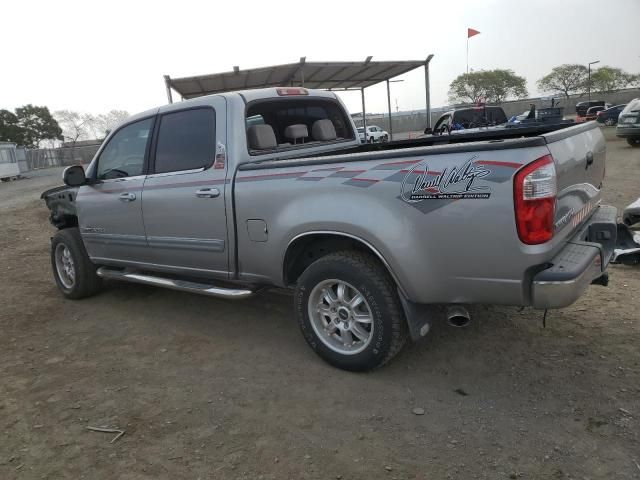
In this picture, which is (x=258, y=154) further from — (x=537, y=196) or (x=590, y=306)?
(x=590, y=306)

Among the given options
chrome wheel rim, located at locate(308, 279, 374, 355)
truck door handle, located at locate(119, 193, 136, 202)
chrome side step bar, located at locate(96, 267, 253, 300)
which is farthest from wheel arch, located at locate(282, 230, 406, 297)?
truck door handle, located at locate(119, 193, 136, 202)

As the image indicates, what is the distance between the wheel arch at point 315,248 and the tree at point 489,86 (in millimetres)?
91917

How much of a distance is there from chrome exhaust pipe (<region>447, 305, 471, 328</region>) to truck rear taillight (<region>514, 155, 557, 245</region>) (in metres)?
0.60

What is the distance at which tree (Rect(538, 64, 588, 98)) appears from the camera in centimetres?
8944

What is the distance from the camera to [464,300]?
2.83 metres

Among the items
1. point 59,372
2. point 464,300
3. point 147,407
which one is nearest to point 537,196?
point 464,300

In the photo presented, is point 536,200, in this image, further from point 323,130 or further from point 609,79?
point 609,79

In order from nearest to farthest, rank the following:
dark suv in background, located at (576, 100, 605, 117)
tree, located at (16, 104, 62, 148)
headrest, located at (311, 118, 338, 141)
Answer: headrest, located at (311, 118, 338, 141)
dark suv in background, located at (576, 100, 605, 117)
tree, located at (16, 104, 62, 148)

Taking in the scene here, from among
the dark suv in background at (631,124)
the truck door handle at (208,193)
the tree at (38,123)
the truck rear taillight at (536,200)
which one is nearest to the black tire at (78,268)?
the truck door handle at (208,193)

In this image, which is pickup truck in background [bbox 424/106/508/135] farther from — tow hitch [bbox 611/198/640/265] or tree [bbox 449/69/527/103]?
tree [bbox 449/69/527/103]

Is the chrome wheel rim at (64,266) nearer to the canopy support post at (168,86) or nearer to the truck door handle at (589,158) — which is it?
the truck door handle at (589,158)

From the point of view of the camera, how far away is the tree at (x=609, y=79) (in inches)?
3346

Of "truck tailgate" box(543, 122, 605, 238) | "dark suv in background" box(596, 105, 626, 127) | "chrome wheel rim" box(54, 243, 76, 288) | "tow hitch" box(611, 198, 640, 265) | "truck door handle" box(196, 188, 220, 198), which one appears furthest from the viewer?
"dark suv in background" box(596, 105, 626, 127)

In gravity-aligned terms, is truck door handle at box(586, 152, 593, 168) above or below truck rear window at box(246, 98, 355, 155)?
below
